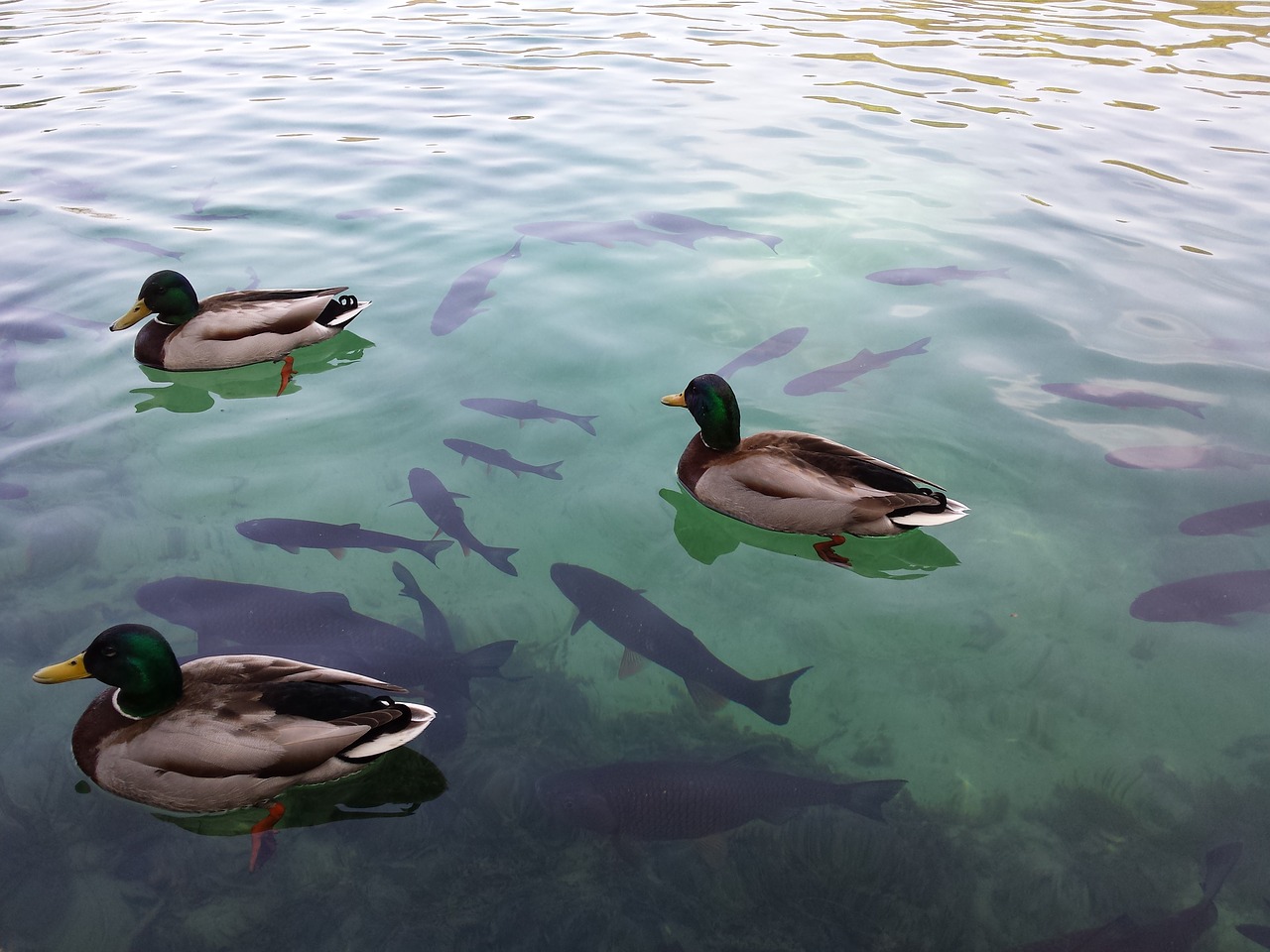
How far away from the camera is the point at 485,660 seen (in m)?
4.45

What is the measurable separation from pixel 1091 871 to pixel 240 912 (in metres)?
3.33

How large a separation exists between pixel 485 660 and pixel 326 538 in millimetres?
1374

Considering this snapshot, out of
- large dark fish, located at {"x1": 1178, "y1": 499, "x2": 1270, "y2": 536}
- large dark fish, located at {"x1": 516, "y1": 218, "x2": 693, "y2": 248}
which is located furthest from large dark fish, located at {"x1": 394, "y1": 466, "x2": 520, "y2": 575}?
large dark fish, located at {"x1": 1178, "y1": 499, "x2": 1270, "y2": 536}

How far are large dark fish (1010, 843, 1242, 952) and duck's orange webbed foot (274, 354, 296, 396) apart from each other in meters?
5.85

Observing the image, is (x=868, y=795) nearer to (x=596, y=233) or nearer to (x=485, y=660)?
(x=485, y=660)

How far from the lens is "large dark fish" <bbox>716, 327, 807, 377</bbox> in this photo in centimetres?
684

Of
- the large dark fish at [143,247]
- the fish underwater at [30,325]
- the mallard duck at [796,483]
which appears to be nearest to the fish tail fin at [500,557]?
the mallard duck at [796,483]

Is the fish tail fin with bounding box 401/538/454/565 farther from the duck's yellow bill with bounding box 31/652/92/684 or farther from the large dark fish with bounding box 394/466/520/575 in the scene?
the duck's yellow bill with bounding box 31/652/92/684

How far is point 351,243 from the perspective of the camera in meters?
8.77

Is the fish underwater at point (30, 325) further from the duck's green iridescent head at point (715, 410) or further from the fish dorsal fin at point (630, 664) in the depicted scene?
the fish dorsal fin at point (630, 664)

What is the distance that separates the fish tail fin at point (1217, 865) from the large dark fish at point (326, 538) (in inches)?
152

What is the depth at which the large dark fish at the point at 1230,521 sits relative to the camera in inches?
209

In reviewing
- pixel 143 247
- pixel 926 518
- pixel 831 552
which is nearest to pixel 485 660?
pixel 831 552

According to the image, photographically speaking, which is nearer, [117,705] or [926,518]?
[117,705]
